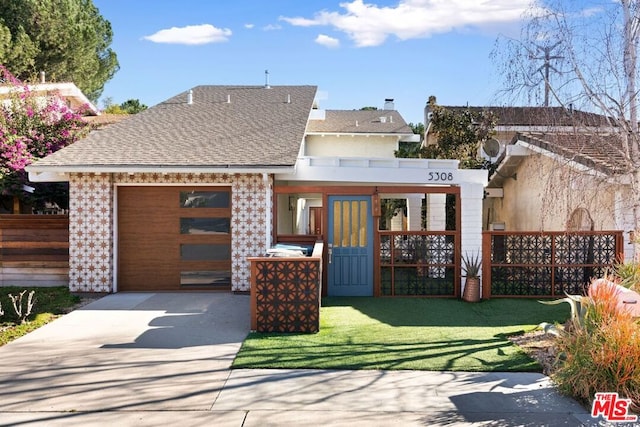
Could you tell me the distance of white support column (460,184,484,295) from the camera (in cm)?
1235

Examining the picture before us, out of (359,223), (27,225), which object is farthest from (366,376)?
(27,225)

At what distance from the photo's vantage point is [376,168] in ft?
41.3

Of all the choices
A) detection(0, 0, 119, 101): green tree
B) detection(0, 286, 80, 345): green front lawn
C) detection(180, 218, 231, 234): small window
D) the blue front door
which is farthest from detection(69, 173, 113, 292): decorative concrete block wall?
detection(0, 0, 119, 101): green tree

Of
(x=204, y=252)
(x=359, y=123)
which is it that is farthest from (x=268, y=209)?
(x=359, y=123)

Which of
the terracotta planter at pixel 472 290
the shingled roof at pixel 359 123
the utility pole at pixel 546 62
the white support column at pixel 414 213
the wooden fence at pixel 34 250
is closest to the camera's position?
the utility pole at pixel 546 62

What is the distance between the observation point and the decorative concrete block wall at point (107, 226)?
1204cm

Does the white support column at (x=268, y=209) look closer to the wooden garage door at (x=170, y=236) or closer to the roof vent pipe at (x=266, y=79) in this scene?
the wooden garage door at (x=170, y=236)

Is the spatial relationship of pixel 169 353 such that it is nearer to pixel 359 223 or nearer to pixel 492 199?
pixel 359 223

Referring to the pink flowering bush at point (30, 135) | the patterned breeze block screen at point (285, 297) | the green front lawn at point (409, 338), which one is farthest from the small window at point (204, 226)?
the pink flowering bush at point (30, 135)

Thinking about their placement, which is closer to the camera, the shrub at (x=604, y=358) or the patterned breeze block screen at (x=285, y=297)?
the shrub at (x=604, y=358)

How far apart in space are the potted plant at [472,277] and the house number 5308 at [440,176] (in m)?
1.75

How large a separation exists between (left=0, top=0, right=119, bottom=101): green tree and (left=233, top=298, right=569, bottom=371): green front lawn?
18294mm

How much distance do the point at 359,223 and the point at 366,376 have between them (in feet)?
20.3

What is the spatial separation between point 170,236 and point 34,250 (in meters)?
3.18
